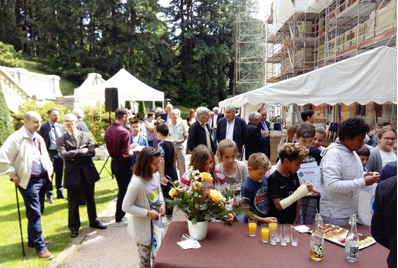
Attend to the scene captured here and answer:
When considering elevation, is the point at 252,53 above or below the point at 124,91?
above

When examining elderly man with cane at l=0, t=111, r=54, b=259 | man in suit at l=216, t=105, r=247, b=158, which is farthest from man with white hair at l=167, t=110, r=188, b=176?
elderly man with cane at l=0, t=111, r=54, b=259

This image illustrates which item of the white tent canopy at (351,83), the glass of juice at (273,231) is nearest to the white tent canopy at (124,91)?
the white tent canopy at (351,83)

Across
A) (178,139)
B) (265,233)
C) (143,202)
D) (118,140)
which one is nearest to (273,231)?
(265,233)

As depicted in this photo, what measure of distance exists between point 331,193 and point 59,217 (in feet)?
15.5

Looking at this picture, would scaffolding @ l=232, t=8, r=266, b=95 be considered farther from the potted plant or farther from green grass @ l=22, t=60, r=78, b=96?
the potted plant

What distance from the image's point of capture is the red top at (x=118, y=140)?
176 inches

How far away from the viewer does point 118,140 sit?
175 inches

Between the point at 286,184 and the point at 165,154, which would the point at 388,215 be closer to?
the point at 286,184

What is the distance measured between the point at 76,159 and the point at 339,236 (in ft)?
12.1

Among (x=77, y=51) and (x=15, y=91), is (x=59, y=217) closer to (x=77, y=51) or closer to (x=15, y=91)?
(x=15, y=91)

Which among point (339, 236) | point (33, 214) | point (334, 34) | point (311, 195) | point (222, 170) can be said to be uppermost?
point (334, 34)

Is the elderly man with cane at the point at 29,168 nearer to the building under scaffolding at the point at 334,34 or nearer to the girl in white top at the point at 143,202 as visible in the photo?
the girl in white top at the point at 143,202

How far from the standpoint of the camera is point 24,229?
4.56 metres

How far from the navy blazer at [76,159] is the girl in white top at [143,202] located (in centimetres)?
180
